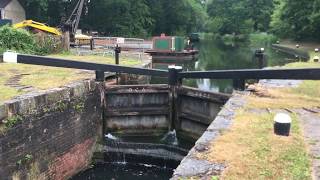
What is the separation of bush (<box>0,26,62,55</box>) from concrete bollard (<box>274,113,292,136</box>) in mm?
13543

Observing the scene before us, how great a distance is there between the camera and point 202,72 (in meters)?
10.7

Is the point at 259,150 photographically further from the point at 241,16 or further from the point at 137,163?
the point at 241,16

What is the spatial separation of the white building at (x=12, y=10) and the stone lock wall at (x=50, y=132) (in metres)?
30.5

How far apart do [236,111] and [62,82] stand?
508 cm

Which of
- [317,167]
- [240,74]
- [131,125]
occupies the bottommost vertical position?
[131,125]

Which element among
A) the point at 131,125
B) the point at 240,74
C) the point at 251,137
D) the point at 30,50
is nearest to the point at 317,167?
the point at 251,137

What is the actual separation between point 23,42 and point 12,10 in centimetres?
2358

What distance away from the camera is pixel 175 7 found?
186ft

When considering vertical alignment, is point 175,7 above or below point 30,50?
above

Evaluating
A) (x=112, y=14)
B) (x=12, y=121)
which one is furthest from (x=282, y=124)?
(x=112, y=14)

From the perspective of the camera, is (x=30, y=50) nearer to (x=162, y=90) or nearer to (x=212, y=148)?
(x=162, y=90)

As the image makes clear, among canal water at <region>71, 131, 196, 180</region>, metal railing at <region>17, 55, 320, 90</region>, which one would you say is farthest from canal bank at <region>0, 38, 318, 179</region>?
metal railing at <region>17, 55, 320, 90</region>

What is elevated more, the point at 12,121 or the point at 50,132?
the point at 12,121

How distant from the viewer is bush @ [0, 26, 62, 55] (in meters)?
17.9
